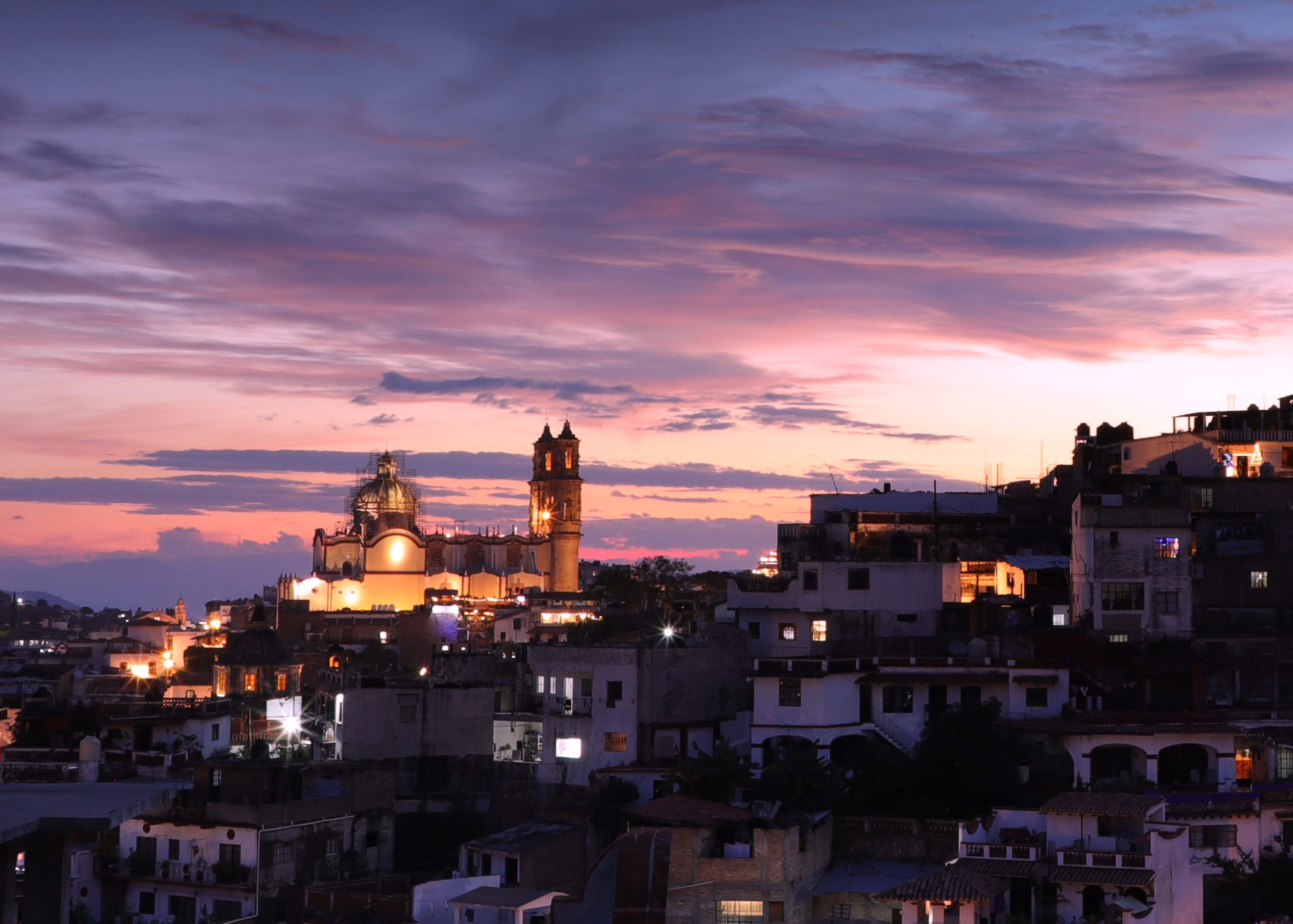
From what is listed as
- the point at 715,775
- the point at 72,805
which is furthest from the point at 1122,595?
the point at 72,805

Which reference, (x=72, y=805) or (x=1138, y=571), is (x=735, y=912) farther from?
(x=1138, y=571)

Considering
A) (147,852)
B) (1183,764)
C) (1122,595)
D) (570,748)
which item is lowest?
(147,852)

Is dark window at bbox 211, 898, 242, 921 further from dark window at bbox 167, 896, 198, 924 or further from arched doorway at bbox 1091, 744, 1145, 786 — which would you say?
arched doorway at bbox 1091, 744, 1145, 786

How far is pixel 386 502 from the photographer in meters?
137

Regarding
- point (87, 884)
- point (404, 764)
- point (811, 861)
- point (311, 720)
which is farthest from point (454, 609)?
point (811, 861)

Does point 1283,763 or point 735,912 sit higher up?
point 1283,763

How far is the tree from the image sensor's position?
146 feet

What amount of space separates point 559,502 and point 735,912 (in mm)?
99569

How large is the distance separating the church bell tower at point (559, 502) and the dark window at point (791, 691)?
289ft

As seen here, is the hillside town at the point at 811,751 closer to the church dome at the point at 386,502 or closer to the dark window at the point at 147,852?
the dark window at the point at 147,852

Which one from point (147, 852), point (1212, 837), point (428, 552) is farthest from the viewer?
point (428, 552)

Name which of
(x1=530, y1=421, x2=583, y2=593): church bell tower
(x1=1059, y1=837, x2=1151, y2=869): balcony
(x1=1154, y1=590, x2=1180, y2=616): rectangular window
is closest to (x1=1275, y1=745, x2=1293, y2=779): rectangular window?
(x1=1154, y1=590, x2=1180, y2=616): rectangular window

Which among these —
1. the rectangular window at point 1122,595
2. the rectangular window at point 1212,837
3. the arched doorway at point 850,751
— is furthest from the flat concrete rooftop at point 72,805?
the rectangular window at point 1122,595

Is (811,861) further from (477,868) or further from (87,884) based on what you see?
(87,884)
